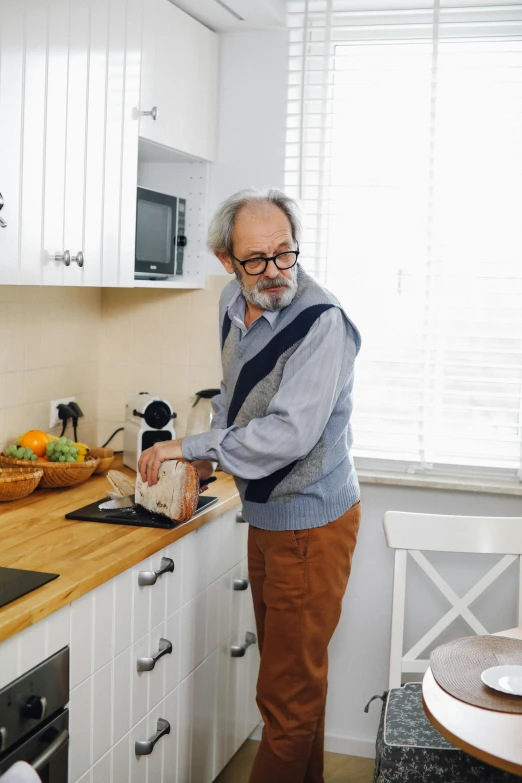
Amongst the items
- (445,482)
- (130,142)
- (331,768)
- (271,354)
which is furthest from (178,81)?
(331,768)

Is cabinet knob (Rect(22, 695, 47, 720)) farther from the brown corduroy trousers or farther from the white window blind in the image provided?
the white window blind

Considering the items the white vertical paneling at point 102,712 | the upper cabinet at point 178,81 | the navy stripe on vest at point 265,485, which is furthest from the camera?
the upper cabinet at point 178,81

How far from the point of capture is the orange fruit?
2496mm

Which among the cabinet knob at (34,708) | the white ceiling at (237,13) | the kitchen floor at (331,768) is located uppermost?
the white ceiling at (237,13)

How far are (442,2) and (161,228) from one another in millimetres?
1118

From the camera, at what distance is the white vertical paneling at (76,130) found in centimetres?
213

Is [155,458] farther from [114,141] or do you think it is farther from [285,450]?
[114,141]

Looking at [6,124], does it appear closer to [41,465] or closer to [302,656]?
[41,465]

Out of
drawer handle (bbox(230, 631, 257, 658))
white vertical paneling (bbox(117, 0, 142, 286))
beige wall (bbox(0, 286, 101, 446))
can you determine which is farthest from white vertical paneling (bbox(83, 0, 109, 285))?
drawer handle (bbox(230, 631, 257, 658))

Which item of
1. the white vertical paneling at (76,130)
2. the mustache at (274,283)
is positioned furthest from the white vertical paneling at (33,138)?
the mustache at (274,283)

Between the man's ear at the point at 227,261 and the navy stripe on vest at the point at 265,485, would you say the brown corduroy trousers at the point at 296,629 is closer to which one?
the navy stripe on vest at the point at 265,485

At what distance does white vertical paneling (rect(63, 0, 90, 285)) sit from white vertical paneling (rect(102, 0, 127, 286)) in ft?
0.37

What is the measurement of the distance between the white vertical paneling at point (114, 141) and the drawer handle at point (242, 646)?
113 cm

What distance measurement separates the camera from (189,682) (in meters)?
2.31
